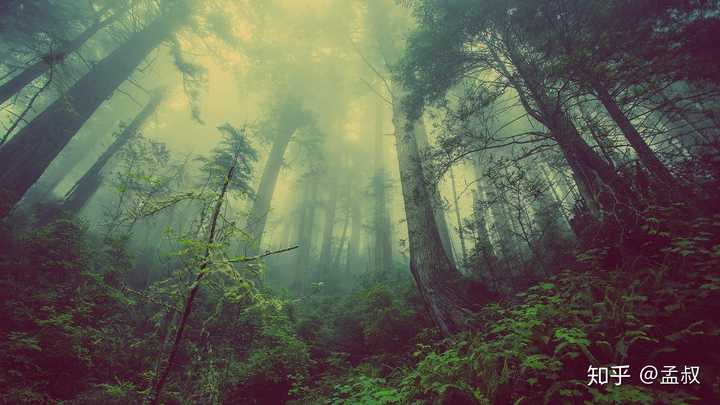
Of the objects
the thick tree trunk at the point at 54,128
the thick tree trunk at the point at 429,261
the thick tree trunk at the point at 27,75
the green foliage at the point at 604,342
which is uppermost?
the thick tree trunk at the point at 27,75

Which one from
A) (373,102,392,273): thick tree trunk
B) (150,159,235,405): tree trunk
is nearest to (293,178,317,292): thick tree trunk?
(373,102,392,273): thick tree trunk

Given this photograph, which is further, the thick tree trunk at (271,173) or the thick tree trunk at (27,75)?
the thick tree trunk at (271,173)

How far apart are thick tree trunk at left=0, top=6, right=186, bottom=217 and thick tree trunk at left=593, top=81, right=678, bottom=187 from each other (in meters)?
10.5

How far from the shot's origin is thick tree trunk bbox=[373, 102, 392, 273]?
1646 cm

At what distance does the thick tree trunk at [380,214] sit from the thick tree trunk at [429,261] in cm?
780

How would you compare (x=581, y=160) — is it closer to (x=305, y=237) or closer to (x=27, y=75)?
(x=27, y=75)

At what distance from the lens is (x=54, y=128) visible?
6594mm

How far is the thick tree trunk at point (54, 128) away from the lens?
5918mm

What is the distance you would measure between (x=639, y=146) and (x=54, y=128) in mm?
12355

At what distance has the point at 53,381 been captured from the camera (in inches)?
163

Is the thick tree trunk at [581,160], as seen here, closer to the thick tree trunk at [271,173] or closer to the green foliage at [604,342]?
the green foliage at [604,342]

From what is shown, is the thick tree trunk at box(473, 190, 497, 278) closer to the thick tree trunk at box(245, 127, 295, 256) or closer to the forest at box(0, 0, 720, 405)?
the forest at box(0, 0, 720, 405)

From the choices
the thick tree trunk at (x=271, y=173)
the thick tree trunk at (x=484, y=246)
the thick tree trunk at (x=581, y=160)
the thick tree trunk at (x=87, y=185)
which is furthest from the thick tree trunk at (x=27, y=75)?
the thick tree trunk at (x=484, y=246)

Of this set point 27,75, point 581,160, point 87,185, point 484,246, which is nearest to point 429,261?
point 484,246
